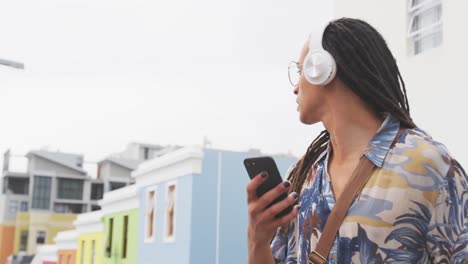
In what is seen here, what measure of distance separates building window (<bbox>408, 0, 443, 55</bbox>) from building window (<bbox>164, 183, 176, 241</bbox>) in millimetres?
10484

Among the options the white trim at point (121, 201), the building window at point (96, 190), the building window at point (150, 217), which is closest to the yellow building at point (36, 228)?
the building window at point (96, 190)

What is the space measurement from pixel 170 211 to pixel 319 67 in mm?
18108

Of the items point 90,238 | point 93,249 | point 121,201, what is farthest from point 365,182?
point 90,238

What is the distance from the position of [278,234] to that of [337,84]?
1.81 feet

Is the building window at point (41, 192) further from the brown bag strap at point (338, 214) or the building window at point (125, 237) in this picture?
the brown bag strap at point (338, 214)

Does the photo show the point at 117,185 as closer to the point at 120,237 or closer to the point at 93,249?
the point at 93,249

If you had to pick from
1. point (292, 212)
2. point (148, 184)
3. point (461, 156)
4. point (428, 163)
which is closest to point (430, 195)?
point (428, 163)

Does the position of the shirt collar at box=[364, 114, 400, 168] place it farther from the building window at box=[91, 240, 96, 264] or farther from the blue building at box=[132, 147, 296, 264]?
the building window at box=[91, 240, 96, 264]

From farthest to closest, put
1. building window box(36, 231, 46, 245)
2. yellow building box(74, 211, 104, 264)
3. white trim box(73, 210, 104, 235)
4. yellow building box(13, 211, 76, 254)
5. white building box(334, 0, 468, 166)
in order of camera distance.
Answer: yellow building box(13, 211, 76, 254) < building window box(36, 231, 46, 245) < white trim box(73, 210, 104, 235) < yellow building box(74, 211, 104, 264) < white building box(334, 0, 468, 166)

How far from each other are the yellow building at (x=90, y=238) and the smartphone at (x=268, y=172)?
961 inches

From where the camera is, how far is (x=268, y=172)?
2.23 meters

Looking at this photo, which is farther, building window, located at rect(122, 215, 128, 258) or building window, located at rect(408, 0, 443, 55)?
building window, located at rect(122, 215, 128, 258)

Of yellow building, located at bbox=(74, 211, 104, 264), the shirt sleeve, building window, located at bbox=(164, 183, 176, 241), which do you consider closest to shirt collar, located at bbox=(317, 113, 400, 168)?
the shirt sleeve

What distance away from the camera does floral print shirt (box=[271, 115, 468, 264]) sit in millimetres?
2125
